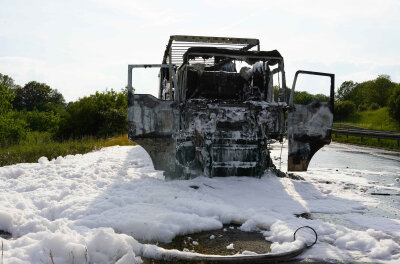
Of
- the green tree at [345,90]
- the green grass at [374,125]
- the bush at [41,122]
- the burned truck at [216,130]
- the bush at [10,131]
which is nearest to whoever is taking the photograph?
the burned truck at [216,130]

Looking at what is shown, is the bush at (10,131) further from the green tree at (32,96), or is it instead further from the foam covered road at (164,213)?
the green tree at (32,96)

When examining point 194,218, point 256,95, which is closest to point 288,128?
point 256,95

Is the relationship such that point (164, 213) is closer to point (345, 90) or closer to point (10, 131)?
point (10, 131)

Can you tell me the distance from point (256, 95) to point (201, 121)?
1.73 meters

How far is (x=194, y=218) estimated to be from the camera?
398cm

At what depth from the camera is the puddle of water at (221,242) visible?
130 inches

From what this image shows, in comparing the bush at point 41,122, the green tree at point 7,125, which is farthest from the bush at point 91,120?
the bush at point 41,122

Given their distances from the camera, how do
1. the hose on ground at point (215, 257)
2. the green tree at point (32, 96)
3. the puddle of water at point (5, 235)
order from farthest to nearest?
the green tree at point (32, 96)
the puddle of water at point (5, 235)
the hose on ground at point (215, 257)

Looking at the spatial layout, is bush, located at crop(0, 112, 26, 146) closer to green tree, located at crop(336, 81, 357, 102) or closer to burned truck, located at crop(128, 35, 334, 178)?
burned truck, located at crop(128, 35, 334, 178)

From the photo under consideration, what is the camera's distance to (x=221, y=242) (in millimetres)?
3516

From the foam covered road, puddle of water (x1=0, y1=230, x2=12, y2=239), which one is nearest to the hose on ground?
the foam covered road

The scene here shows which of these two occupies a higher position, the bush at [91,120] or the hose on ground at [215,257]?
the bush at [91,120]

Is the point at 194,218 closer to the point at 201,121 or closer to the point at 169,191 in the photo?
the point at 169,191

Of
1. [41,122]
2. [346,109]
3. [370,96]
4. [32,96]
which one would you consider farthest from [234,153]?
[32,96]
